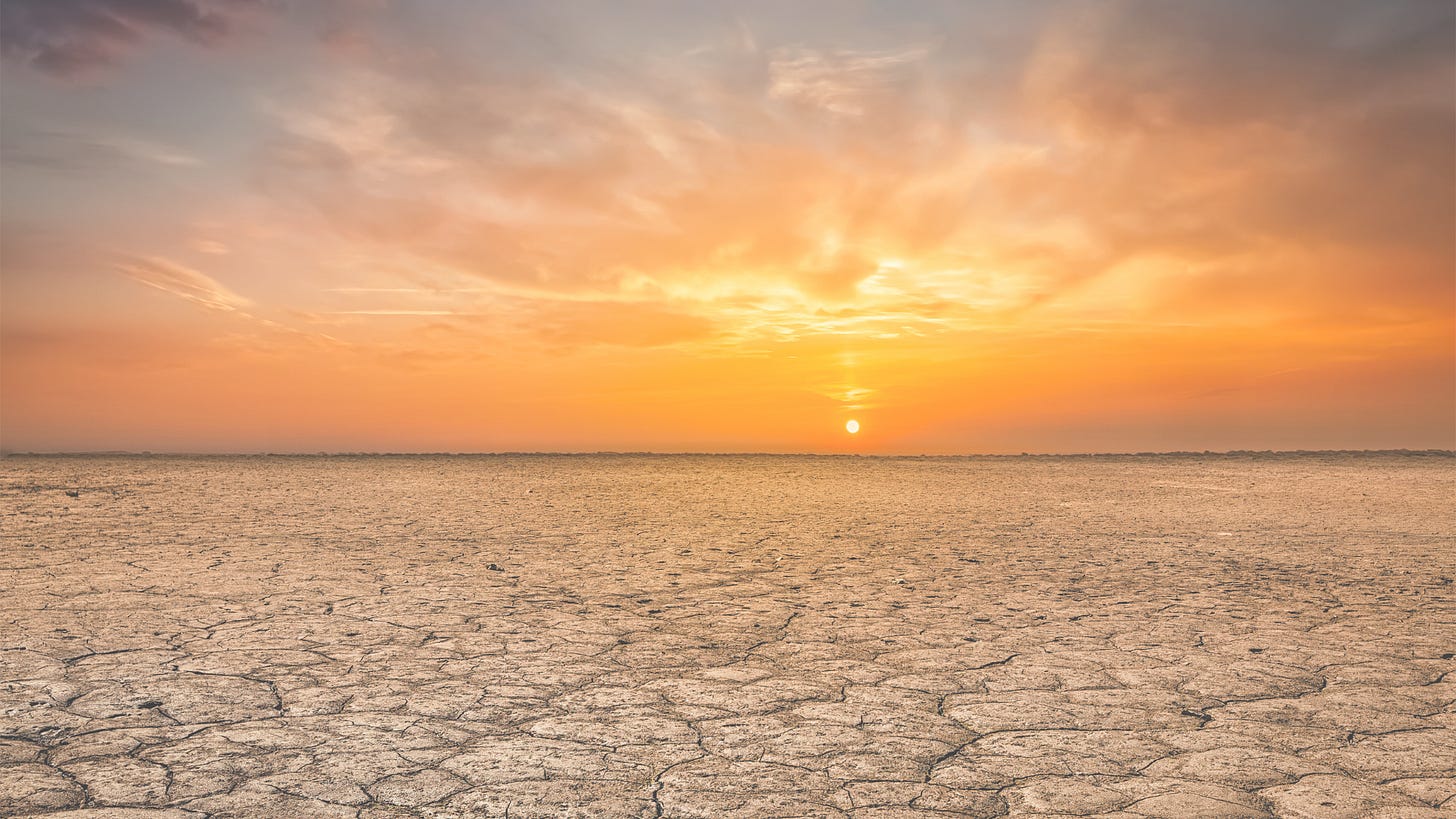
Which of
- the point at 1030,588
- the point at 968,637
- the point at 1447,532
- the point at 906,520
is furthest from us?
the point at 906,520

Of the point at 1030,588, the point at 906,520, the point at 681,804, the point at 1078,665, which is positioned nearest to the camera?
the point at 681,804

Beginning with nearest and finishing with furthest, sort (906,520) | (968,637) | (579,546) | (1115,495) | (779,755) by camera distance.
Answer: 1. (779,755)
2. (968,637)
3. (579,546)
4. (906,520)
5. (1115,495)

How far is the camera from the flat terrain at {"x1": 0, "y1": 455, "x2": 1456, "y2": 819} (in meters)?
2.62

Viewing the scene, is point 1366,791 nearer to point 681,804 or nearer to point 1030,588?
point 681,804

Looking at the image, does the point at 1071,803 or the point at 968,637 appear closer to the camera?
the point at 1071,803

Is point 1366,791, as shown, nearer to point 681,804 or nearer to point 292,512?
point 681,804

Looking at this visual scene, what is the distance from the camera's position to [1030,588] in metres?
5.91

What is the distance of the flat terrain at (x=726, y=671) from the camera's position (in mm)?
2623

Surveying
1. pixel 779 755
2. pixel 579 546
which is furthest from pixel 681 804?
pixel 579 546

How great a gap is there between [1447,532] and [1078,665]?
285 inches

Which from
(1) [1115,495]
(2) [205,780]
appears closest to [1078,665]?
(2) [205,780]

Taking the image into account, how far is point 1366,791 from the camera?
2609 mm

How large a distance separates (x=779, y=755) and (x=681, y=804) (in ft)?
1.52

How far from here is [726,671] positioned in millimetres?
3863
